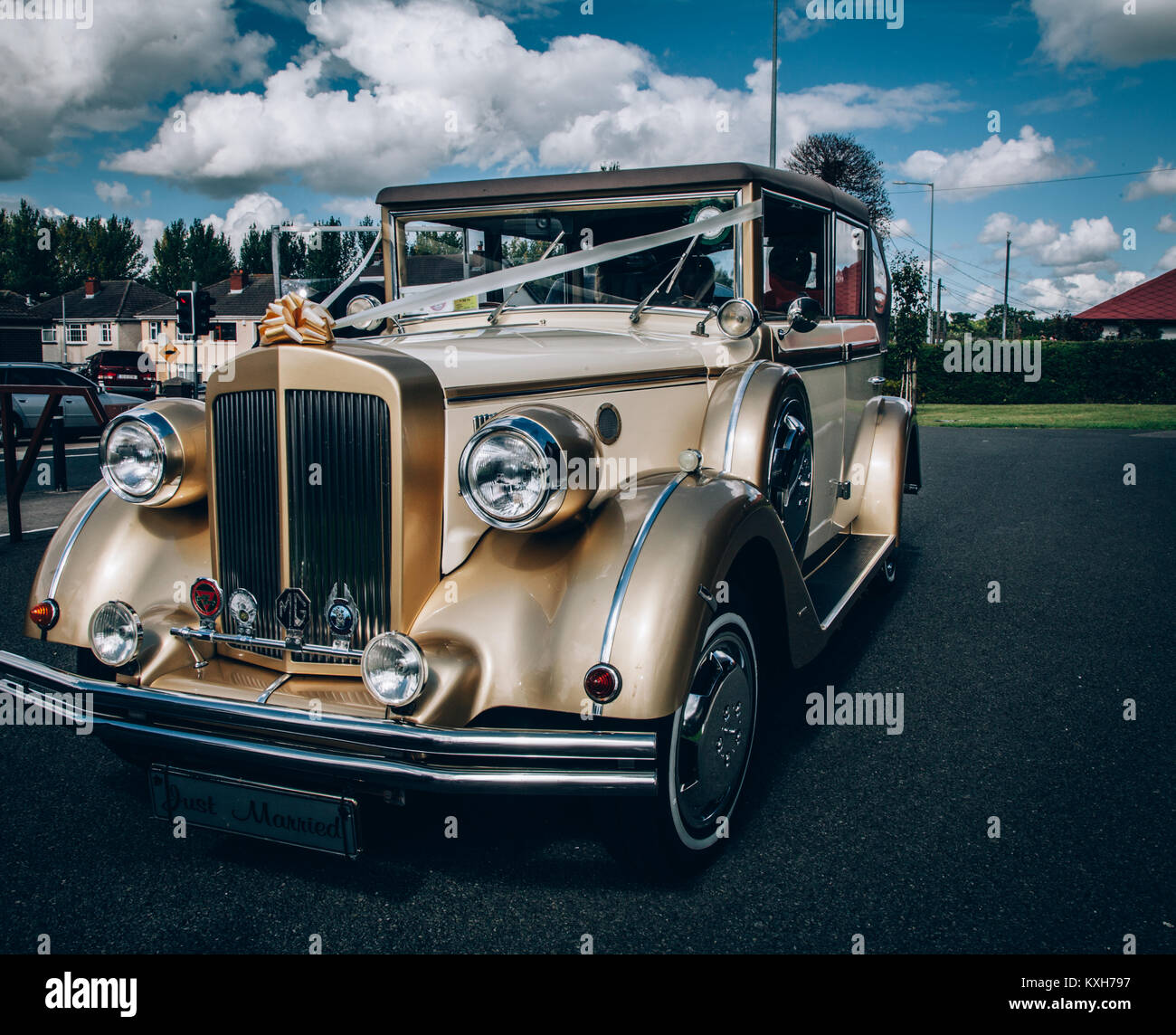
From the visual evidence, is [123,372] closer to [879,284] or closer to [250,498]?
[879,284]

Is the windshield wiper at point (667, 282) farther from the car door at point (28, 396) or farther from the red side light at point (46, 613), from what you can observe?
the car door at point (28, 396)

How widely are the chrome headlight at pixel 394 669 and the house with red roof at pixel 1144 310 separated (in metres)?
46.3

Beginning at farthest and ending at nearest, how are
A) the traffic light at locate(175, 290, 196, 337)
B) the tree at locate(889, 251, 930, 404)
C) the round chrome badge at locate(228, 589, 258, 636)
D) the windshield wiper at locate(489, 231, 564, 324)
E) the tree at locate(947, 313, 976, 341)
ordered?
the tree at locate(947, 313, 976, 341), the tree at locate(889, 251, 930, 404), the traffic light at locate(175, 290, 196, 337), the windshield wiper at locate(489, 231, 564, 324), the round chrome badge at locate(228, 589, 258, 636)

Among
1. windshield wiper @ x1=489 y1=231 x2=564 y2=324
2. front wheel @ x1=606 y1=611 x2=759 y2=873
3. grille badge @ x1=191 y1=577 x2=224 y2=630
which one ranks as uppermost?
windshield wiper @ x1=489 y1=231 x2=564 y2=324

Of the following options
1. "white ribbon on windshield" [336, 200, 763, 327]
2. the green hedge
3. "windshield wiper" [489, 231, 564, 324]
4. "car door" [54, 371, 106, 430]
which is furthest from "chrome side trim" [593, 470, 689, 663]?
the green hedge

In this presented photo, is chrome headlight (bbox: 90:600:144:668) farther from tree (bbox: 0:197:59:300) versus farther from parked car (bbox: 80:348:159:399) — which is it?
tree (bbox: 0:197:59:300)

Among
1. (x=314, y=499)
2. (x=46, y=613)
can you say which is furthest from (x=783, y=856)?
(x=46, y=613)

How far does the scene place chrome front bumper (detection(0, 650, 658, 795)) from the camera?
210 cm

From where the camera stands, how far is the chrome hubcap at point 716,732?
2.51m

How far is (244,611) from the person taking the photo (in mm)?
2662

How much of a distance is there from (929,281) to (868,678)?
79.9ft

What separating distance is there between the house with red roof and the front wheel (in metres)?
45.5

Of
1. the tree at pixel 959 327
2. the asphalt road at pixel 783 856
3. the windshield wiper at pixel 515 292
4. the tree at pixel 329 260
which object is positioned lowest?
the asphalt road at pixel 783 856

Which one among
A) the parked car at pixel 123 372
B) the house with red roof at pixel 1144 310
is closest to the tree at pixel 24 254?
the parked car at pixel 123 372
